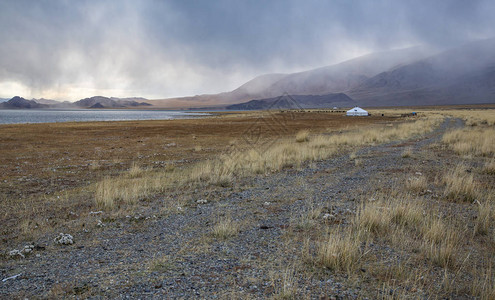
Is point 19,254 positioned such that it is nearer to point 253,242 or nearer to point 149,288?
point 149,288

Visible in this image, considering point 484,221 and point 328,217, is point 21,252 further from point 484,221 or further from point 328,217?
point 484,221

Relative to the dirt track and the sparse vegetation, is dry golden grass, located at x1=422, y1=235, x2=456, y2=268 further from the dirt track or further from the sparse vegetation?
the sparse vegetation

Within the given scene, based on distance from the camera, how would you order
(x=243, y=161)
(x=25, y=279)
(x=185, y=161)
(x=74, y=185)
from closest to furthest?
(x=25, y=279) → (x=74, y=185) → (x=243, y=161) → (x=185, y=161)

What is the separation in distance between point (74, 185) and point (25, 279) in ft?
24.5

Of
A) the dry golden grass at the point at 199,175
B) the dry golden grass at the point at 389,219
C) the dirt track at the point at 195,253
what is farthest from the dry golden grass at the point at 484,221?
the dry golden grass at the point at 199,175

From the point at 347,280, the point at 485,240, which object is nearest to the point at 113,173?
the point at 347,280

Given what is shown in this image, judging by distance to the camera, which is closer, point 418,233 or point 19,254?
point 19,254

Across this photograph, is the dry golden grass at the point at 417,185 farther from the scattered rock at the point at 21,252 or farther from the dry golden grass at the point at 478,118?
the dry golden grass at the point at 478,118

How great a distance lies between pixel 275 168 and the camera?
12.4 m

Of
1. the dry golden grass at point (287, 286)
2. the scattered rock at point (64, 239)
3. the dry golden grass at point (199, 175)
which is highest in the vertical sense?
the dry golden grass at point (287, 286)

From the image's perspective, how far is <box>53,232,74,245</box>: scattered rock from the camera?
508 centimetres

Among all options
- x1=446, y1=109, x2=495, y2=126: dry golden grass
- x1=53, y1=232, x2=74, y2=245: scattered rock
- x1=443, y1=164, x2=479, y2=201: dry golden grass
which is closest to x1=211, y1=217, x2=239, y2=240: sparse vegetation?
x1=53, y1=232, x2=74, y2=245: scattered rock

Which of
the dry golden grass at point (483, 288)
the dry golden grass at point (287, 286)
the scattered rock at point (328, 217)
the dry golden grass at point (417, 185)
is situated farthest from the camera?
the dry golden grass at point (417, 185)

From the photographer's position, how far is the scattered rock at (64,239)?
5.08 metres
